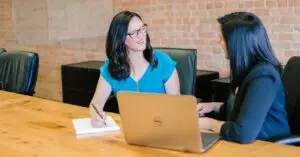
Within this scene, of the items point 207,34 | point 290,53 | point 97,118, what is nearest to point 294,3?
point 290,53

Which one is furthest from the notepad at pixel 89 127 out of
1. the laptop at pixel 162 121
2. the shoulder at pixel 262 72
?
the shoulder at pixel 262 72

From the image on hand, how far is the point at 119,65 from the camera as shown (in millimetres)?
2355

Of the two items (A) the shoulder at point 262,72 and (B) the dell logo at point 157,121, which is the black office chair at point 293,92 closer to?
(A) the shoulder at point 262,72

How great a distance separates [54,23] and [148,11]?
1609 mm

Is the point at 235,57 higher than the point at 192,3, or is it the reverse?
the point at 192,3

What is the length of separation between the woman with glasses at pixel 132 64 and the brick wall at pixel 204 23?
105 centimetres

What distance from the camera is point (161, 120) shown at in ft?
4.91

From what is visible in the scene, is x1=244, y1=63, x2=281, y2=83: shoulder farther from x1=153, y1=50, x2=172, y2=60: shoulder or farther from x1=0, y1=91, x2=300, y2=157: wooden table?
x1=153, y1=50, x2=172, y2=60: shoulder

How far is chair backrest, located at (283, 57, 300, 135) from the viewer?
215 centimetres

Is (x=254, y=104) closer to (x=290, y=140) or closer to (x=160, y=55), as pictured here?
(x=290, y=140)

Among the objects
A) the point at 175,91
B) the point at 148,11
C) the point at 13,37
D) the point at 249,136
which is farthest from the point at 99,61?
the point at 249,136

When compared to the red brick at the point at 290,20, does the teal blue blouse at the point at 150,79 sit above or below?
below

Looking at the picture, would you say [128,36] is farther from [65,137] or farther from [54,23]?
[54,23]

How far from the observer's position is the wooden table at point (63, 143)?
153cm
